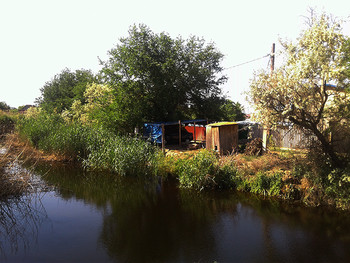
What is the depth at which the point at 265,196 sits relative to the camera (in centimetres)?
1092

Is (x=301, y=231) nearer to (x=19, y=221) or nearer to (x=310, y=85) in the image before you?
(x=310, y=85)

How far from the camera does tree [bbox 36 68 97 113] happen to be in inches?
1412

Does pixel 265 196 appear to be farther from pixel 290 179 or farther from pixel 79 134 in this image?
pixel 79 134

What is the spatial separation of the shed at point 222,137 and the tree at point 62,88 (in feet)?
76.3

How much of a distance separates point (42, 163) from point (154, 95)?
8.58 meters

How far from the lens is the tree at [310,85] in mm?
8859

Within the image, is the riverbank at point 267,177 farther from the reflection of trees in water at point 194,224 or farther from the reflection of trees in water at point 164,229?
the reflection of trees in water at point 164,229

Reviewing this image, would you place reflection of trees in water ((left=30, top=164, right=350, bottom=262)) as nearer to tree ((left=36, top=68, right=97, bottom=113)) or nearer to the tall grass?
the tall grass

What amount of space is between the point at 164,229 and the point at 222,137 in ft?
25.3

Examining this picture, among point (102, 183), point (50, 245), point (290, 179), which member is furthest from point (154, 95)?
point (50, 245)

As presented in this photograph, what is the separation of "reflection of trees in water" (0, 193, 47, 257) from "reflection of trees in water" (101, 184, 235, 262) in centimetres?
216

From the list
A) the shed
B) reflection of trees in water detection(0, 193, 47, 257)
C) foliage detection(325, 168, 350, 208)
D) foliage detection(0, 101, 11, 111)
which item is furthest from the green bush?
foliage detection(0, 101, 11, 111)

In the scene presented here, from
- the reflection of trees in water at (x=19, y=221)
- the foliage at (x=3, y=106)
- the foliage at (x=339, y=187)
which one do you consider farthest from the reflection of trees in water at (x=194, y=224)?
the foliage at (x=3, y=106)

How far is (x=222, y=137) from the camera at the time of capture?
15164 mm
